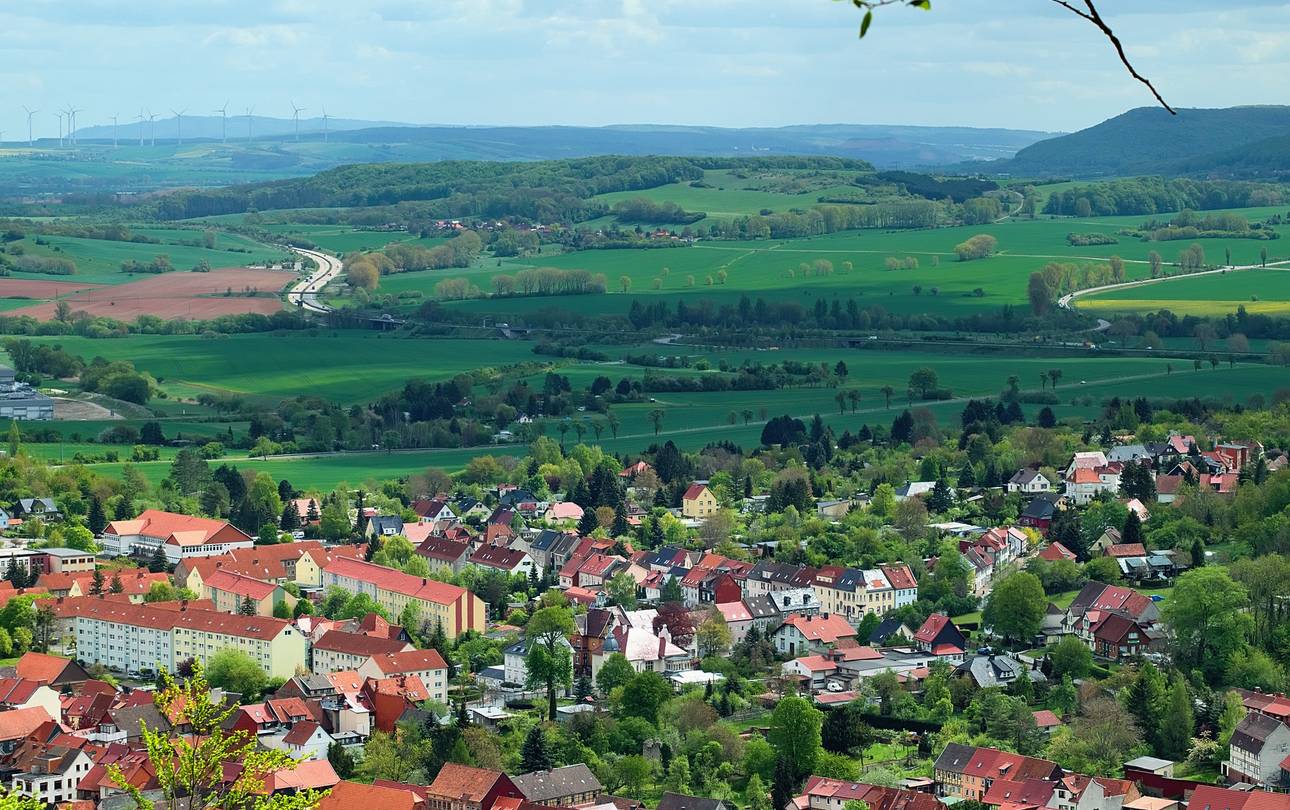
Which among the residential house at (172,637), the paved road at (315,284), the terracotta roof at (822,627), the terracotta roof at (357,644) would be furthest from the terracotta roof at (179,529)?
the paved road at (315,284)

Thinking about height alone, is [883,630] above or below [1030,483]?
below

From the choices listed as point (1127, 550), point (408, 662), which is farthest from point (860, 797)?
point (1127, 550)

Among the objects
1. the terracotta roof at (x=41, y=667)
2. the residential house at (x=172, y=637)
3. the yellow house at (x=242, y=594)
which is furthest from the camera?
the yellow house at (x=242, y=594)

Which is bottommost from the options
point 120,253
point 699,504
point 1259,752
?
point 120,253

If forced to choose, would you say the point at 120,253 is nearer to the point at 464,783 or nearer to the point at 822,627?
the point at 822,627

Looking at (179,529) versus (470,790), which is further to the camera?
(179,529)

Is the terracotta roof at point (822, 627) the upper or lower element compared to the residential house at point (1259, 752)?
lower

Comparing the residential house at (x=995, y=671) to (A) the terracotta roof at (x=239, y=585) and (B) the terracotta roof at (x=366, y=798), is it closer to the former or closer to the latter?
(B) the terracotta roof at (x=366, y=798)

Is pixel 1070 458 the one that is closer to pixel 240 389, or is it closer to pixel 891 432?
pixel 891 432

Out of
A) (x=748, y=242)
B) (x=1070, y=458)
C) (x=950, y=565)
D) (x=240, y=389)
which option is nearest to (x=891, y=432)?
(x=1070, y=458)
